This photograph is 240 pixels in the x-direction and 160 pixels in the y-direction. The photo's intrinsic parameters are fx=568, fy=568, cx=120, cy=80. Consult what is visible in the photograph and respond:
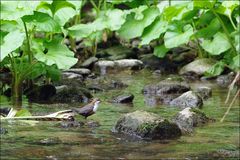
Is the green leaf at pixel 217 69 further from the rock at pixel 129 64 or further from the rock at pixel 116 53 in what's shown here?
the rock at pixel 116 53

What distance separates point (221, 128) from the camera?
14.0 ft

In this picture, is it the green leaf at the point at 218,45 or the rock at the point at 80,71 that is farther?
the rock at the point at 80,71

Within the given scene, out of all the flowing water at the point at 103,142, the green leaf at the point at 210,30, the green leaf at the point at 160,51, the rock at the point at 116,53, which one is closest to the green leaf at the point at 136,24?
the green leaf at the point at 160,51

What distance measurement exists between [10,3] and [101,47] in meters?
4.19

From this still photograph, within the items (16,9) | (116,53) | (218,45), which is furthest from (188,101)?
(116,53)

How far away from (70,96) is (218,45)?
201 cm

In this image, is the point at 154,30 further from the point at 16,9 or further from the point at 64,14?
the point at 16,9

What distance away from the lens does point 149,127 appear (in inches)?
152

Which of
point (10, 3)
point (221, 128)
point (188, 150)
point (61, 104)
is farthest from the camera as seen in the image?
point (10, 3)

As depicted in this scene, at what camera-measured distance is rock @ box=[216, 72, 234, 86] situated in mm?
7293

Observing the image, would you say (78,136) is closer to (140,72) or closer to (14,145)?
(14,145)

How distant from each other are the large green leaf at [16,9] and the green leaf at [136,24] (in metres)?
2.07

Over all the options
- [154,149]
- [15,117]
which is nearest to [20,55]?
[15,117]

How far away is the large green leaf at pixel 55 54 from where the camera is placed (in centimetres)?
511
